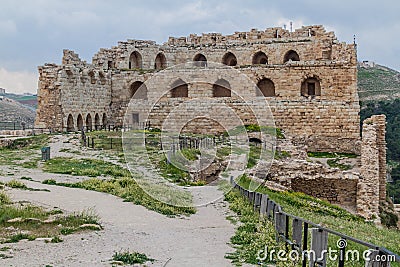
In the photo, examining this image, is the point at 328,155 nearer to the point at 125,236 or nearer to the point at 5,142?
the point at 5,142

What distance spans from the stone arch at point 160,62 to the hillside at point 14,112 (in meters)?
16.5

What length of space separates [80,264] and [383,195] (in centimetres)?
2093

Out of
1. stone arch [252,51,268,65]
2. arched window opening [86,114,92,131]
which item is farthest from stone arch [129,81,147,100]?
stone arch [252,51,268,65]

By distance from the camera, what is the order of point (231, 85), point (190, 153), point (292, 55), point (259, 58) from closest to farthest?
point (190, 153)
point (231, 85)
point (292, 55)
point (259, 58)

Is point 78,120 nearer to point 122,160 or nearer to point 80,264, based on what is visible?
point 122,160

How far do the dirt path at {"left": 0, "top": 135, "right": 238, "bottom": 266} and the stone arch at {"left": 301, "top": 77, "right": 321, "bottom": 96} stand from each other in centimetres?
1836

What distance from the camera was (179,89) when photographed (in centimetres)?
3359

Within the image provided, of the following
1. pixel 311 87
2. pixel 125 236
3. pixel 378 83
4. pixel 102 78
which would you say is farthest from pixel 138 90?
pixel 378 83

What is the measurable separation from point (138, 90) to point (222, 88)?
5786mm

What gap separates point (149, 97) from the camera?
1300 inches

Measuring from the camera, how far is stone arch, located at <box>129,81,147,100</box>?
1328 inches

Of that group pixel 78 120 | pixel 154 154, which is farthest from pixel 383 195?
pixel 78 120

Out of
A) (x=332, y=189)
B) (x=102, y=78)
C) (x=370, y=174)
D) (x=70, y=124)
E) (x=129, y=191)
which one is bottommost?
(x=332, y=189)

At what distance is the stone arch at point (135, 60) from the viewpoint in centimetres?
3700
